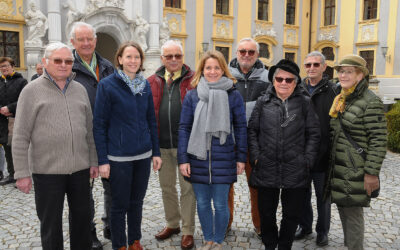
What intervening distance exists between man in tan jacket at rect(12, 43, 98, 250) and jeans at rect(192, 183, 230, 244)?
1079 millimetres

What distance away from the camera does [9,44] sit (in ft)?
40.2

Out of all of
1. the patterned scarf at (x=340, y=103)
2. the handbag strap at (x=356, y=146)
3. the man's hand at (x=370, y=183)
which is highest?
the patterned scarf at (x=340, y=103)

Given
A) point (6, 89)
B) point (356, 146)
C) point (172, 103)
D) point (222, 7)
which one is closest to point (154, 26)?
point (222, 7)

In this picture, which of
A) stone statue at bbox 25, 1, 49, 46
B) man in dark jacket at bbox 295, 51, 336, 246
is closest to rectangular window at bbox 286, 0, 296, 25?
stone statue at bbox 25, 1, 49, 46

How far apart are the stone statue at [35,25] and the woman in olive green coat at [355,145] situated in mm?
11276

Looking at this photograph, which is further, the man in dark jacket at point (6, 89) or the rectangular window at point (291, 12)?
the rectangular window at point (291, 12)

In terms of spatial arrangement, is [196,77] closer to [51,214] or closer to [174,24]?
[51,214]

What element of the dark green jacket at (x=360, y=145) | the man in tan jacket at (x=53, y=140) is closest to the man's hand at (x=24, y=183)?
the man in tan jacket at (x=53, y=140)

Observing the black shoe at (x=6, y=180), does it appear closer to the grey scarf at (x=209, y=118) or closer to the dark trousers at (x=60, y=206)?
the dark trousers at (x=60, y=206)

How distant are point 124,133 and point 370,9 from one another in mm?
19568

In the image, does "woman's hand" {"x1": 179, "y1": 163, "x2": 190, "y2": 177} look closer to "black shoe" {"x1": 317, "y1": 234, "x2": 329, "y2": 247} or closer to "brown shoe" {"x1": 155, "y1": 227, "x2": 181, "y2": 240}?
"brown shoe" {"x1": 155, "y1": 227, "x2": 181, "y2": 240}

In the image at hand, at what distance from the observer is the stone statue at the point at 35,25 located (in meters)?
11.7

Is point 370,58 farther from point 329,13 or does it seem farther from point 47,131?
point 47,131

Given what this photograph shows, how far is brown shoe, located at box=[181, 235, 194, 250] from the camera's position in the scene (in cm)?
359
